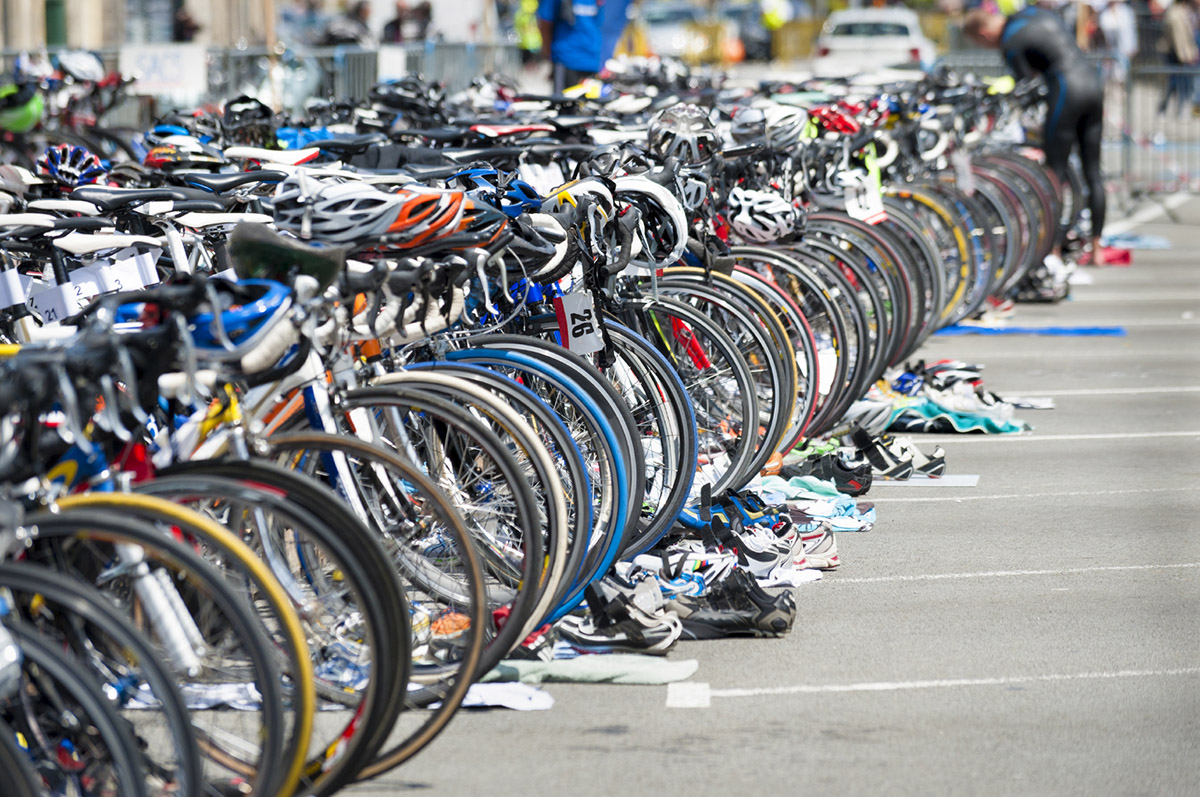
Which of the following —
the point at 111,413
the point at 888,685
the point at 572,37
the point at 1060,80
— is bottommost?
the point at 888,685

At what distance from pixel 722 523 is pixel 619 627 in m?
0.88

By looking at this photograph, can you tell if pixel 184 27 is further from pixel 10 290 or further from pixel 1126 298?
pixel 10 290

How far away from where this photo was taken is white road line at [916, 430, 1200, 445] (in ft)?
24.2

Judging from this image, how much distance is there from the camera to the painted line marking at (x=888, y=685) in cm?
425

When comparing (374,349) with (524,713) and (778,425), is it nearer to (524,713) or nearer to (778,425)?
(524,713)

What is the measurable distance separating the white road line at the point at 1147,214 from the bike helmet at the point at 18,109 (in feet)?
30.9

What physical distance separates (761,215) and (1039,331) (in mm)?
4240

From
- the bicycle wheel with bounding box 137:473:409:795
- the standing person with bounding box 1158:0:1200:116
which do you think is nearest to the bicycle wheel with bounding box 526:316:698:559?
the bicycle wheel with bounding box 137:473:409:795

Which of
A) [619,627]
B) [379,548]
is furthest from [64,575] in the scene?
[619,627]

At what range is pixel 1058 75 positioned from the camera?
11.5 meters

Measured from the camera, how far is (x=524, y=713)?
4148 mm

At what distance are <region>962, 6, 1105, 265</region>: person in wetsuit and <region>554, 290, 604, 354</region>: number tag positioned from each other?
7.49m

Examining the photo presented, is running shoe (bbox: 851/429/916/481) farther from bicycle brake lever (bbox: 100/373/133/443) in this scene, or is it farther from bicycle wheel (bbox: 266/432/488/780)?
bicycle brake lever (bbox: 100/373/133/443)

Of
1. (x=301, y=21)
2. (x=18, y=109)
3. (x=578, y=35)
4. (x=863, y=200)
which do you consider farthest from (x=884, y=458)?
(x=301, y=21)
